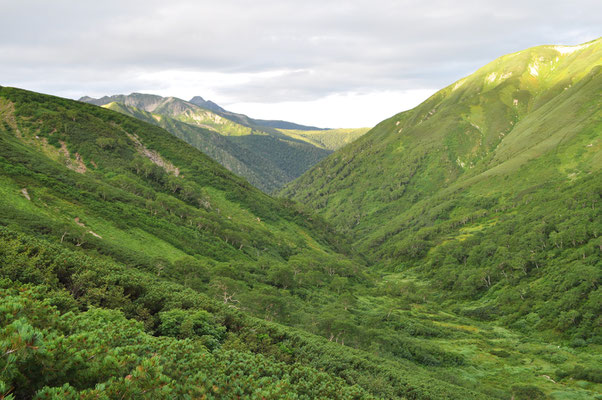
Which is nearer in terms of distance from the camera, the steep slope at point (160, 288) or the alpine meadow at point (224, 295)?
the steep slope at point (160, 288)

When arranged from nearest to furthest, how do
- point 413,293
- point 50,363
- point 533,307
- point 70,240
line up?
point 50,363 → point 70,240 → point 533,307 → point 413,293

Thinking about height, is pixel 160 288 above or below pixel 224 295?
above

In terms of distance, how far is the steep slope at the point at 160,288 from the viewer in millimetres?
12172

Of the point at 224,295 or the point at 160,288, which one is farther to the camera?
the point at 224,295

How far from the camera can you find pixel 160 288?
38.6 meters

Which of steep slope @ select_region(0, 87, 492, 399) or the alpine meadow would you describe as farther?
the alpine meadow

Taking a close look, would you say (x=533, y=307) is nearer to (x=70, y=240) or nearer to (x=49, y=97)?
(x=70, y=240)

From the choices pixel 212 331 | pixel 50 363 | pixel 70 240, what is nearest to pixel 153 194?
pixel 70 240

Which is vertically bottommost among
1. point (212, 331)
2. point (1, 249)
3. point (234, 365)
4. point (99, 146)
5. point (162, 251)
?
point (162, 251)

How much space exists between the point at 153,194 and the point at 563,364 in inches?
5739

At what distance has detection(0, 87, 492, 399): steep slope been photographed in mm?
12172

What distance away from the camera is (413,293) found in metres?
166

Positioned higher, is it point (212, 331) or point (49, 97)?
point (49, 97)

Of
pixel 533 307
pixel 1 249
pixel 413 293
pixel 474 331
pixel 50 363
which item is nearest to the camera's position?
pixel 50 363
